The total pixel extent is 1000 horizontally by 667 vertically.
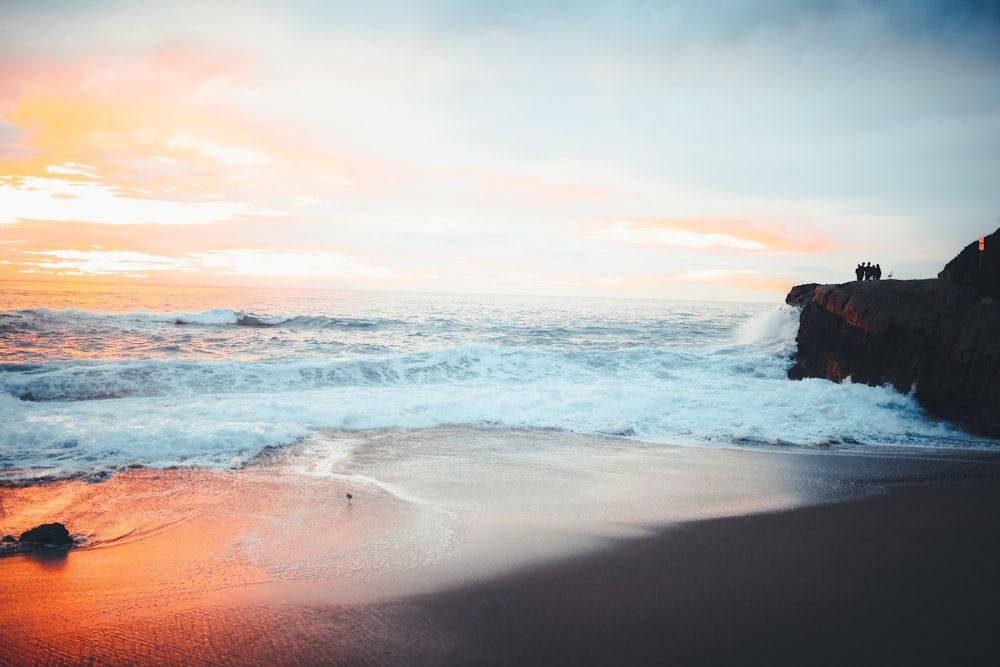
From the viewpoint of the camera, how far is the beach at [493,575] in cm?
396

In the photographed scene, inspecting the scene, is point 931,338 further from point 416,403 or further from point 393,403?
point 393,403

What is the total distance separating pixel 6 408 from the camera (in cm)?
1148

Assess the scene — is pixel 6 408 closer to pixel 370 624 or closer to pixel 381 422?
pixel 381 422

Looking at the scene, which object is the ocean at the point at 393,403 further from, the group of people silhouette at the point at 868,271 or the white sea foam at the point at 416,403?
the group of people silhouette at the point at 868,271

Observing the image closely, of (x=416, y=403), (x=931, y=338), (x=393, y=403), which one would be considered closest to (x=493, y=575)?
(x=416, y=403)

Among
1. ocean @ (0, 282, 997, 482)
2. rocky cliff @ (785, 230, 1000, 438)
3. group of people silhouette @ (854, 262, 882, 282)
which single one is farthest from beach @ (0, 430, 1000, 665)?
group of people silhouette @ (854, 262, 882, 282)

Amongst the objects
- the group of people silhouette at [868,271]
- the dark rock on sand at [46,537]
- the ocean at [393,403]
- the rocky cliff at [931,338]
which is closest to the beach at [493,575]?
the dark rock on sand at [46,537]

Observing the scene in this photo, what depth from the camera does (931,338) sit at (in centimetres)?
1354

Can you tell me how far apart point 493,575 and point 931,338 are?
13.8 meters

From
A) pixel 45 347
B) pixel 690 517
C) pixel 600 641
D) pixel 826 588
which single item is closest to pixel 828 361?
pixel 690 517

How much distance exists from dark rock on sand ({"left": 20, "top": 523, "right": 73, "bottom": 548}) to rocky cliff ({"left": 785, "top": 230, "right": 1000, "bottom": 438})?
16068mm

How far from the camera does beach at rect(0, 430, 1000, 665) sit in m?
3.96

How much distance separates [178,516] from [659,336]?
3243 centimetres

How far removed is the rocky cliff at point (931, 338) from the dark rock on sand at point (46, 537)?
52.7 ft
